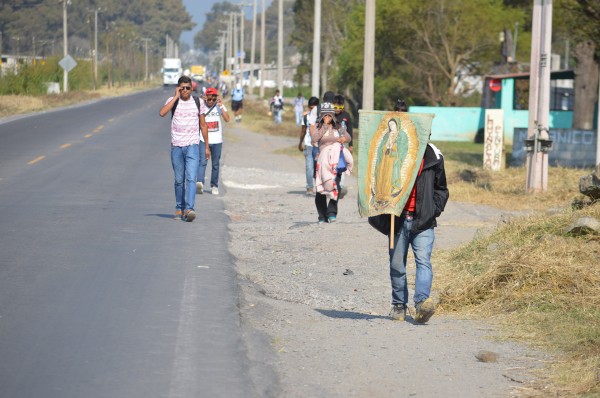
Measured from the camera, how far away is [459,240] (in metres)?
13.8

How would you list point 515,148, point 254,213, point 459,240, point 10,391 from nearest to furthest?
point 10,391 < point 459,240 < point 254,213 < point 515,148

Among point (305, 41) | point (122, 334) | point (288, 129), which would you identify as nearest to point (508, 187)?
point (122, 334)

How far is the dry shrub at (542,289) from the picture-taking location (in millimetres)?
7699

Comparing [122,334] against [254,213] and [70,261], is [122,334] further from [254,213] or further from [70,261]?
[254,213]

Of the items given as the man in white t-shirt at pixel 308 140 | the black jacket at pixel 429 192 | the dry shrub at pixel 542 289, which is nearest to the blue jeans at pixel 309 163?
the man in white t-shirt at pixel 308 140

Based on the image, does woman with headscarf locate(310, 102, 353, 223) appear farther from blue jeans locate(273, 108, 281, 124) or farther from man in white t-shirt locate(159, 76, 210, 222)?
blue jeans locate(273, 108, 281, 124)

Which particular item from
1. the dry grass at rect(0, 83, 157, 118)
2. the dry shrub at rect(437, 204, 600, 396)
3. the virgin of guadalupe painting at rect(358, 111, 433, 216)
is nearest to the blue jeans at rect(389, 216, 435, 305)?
the virgin of guadalupe painting at rect(358, 111, 433, 216)

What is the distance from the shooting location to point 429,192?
8.58 metres

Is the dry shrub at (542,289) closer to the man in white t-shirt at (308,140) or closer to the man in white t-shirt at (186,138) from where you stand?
the man in white t-shirt at (186,138)

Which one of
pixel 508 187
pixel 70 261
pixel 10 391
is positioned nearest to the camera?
pixel 10 391

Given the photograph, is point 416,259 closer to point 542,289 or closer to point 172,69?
point 542,289

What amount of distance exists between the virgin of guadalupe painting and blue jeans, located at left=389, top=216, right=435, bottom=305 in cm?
24

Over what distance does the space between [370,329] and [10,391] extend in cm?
308

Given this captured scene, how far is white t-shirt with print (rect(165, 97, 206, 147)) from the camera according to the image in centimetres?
1450
